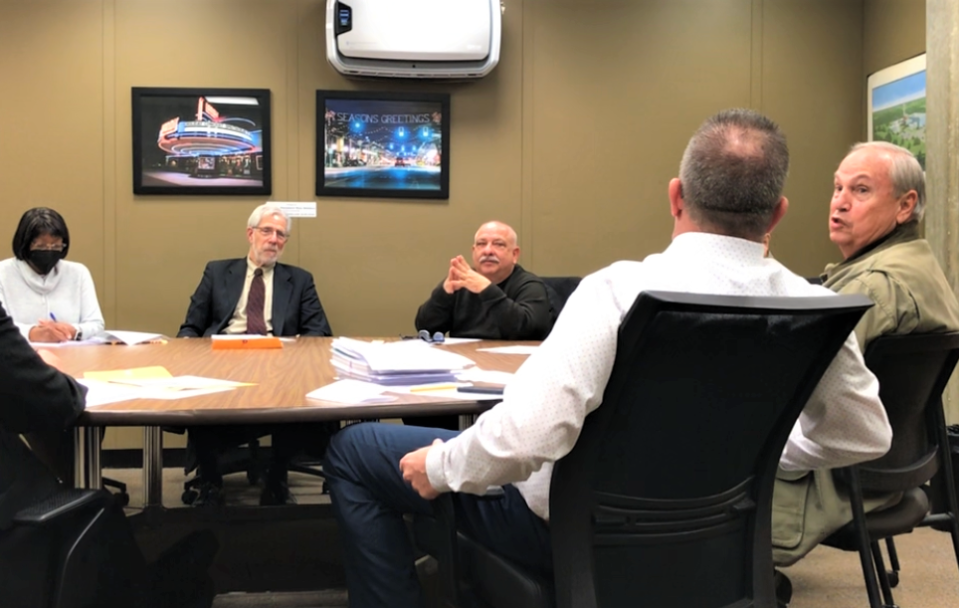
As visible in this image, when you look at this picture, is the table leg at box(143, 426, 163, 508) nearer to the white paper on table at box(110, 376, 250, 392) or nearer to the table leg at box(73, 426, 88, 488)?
the table leg at box(73, 426, 88, 488)

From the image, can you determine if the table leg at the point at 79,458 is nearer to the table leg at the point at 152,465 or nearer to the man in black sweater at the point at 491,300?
the table leg at the point at 152,465

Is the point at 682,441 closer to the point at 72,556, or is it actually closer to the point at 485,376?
the point at 485,376

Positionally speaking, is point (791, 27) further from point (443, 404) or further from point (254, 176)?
point (443, 404)

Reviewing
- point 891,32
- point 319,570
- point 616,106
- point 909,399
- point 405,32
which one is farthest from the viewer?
point 616,106

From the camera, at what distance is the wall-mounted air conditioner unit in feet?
14.1

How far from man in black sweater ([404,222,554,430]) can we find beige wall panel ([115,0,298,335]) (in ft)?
4.96

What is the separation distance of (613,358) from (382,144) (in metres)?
3.71

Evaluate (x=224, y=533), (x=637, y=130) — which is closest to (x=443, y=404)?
(x=224, y=533)

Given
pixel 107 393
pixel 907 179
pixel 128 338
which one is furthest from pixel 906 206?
pixel 128 338

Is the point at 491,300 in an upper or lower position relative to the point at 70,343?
upper

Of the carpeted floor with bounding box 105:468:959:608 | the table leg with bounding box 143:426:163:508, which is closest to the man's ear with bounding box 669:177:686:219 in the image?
the carpeted floor with bounding box 105:468:959:608

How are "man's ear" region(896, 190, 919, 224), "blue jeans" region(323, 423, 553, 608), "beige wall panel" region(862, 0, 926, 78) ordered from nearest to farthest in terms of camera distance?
"blue jeans" region(323, 423, 553, 608)
"man's ear" region(896, 190, 919, 224)
"beige wall panel" region(862, 0, 926, 78)

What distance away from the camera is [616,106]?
4762 millimetres

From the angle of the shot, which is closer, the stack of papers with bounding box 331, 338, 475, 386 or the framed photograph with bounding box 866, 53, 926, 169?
the stack of papers with bounding box 331, 338, 475, 386
